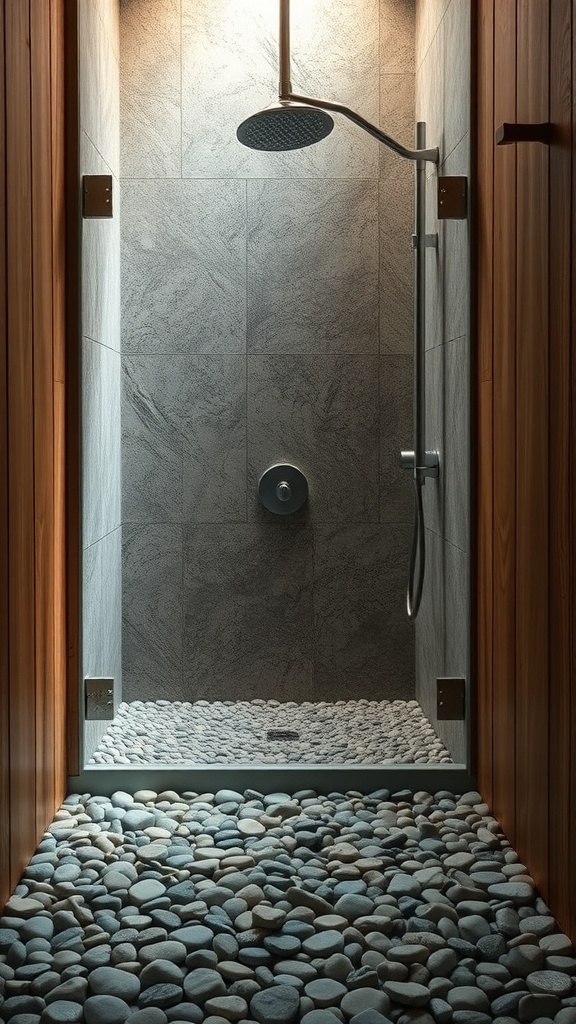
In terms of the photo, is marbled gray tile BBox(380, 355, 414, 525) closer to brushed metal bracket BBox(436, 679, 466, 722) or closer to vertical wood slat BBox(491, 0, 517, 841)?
brushed metal bracket BBox(436, 679, 466, 722)

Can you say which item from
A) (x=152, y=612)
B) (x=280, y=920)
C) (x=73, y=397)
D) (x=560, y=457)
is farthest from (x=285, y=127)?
(x=280, y=920)

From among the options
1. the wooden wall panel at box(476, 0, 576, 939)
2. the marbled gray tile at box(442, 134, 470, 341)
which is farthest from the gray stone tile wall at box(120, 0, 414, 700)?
the wooden wall panel at box(476, 0, 576, 939)

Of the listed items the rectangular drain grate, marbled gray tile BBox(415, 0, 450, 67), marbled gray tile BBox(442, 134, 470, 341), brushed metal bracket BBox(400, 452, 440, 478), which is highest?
marbled gray tile BBox(415, 0, 450, 67)

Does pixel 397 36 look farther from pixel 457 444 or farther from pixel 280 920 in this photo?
pixel 280 920

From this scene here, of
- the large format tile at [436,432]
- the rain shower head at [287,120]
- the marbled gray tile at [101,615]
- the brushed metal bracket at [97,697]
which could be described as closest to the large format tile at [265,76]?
the rain shower head at [287,120]

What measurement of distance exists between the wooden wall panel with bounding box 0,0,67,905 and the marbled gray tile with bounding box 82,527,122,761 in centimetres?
14

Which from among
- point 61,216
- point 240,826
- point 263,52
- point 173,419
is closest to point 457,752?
point 240,826

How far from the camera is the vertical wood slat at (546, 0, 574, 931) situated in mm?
1685

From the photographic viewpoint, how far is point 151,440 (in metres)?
3.21

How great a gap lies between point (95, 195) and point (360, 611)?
4.80ft

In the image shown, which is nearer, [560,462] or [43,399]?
[560,462]

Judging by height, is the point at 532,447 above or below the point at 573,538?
above

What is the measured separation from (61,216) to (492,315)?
3.11 feet

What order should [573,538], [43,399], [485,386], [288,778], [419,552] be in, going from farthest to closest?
[419,552] < [288,778] < [485,386] < [43,399] < [573,538]
